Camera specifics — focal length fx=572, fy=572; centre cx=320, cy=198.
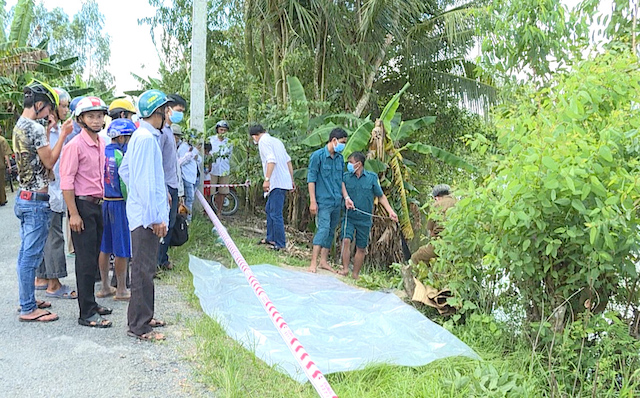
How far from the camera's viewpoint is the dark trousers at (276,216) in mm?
8062

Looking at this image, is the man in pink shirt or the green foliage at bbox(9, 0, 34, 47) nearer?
the man in pink shirt

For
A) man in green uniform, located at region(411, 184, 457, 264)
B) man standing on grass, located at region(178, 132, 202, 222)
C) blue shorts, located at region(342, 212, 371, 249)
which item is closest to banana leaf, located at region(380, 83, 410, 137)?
blue shorts, located at region(342, 212, 371, 249)

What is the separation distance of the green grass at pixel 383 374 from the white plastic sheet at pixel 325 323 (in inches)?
3.4

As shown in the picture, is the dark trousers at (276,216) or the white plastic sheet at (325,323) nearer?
the white plastic sheet at (325,323)

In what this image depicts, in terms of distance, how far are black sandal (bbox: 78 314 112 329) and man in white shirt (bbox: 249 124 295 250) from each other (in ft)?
12.2

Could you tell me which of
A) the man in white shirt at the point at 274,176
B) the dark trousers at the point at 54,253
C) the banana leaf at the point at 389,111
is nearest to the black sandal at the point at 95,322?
the dark trousers at the point at 54,253

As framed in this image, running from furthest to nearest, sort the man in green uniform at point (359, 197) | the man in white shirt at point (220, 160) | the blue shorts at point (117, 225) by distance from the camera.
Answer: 1. the man in white shirt at point (220, 160)
2. the man in green uniform at point (359, 197)
3. the blue shorts at point (117, 225)

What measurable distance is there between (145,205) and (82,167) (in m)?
0.89

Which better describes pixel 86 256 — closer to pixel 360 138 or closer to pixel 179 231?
pixel 179 231

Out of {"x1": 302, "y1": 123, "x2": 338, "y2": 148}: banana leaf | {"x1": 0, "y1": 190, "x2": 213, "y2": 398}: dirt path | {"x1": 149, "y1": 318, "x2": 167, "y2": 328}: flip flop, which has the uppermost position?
{"x1": 302, "y1": 123, "x2": 338, "y2": 148}: banana leaf

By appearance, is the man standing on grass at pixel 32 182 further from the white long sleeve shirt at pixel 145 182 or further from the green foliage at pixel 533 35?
the green foliage at pixel 533 35

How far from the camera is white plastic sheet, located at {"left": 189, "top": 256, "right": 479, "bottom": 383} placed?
398 cm

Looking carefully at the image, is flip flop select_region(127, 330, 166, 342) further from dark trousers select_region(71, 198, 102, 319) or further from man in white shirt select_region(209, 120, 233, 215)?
man in white shirt select_region(209, 120, 233, 215)

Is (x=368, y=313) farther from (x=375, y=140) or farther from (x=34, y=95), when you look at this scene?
(x=375, y=140)
